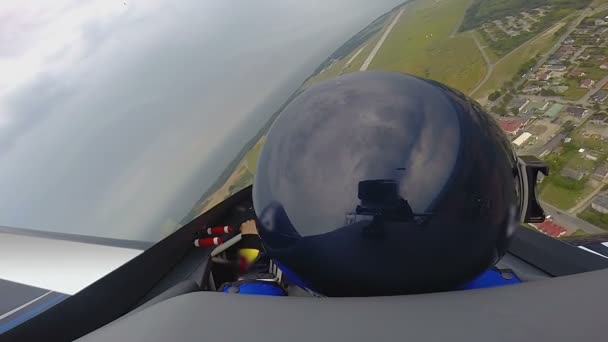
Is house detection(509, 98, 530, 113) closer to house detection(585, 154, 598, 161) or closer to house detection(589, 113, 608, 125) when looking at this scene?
house detection(589, 113, 608, 125)

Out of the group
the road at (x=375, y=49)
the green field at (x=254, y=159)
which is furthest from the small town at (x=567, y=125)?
the green field at (x=254, y=159)

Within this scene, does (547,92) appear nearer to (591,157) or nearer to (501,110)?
(501,110)

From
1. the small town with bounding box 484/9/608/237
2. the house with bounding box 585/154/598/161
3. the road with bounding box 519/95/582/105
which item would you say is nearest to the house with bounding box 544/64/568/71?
the small town with bounding box 484/9/608/237

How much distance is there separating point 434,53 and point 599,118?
2.85 m

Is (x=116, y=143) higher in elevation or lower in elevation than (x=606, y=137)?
higher

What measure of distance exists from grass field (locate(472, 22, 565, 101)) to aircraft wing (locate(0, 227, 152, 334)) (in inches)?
190

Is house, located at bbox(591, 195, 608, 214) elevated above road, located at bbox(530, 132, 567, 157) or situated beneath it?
situated beneath

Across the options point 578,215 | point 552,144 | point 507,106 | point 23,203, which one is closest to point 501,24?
point 507,106

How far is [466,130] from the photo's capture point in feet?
2.69

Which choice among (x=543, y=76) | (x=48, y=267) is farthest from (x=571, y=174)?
(x=48, y=267)

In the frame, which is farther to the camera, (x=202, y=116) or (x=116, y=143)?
(x=202, y=116)

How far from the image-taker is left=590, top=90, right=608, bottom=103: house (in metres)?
4.53

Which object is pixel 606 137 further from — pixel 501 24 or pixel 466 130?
pixel 501 24

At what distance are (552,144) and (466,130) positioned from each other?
3.82 meters
